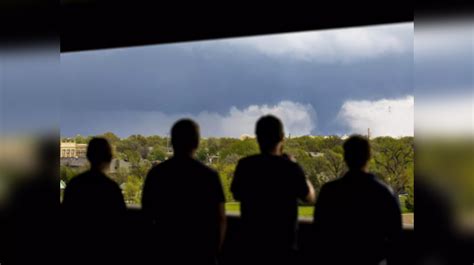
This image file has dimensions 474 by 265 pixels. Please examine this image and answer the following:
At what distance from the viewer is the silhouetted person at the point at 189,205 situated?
2289mm

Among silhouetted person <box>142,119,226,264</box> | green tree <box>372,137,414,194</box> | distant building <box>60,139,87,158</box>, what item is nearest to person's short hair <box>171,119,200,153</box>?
silhouetted person <box>142,119,226,264</box>

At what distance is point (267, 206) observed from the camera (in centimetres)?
230

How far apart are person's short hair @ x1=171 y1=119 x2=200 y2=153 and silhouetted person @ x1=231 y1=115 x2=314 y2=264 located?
1.00 ft

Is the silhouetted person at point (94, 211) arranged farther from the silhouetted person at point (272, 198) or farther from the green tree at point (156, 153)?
the green tree at point (156, 153)

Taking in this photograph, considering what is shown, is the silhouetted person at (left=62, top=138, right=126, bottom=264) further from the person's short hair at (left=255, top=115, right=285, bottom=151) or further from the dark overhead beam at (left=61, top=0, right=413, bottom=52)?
the dark overhead beam at (left=61, top=0, right=413, bottom=52)

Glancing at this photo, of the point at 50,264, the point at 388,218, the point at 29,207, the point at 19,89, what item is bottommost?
the point at 50,264

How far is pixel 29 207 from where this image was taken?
172 inches

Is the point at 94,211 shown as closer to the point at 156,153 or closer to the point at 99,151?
the point at 99,151

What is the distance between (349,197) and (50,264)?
2687 mm

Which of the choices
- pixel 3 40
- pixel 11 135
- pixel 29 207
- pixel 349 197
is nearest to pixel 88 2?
pixel 3 40

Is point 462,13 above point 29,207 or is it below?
above

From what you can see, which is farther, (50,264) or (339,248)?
(50,264)

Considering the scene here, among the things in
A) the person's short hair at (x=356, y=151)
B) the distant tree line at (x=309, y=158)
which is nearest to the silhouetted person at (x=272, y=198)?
the person's short hair at (x=356, y=151)

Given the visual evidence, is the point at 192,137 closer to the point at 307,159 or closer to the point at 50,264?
the point at 307,159
